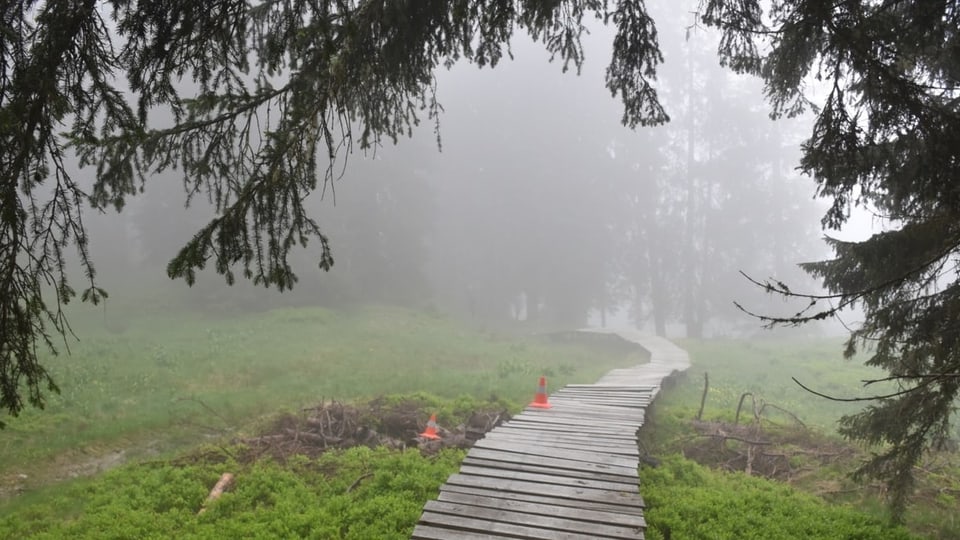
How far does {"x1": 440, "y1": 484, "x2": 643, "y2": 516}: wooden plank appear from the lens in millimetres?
4871

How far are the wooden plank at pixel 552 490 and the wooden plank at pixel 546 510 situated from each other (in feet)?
0.75

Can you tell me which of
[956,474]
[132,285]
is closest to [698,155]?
[956,474]

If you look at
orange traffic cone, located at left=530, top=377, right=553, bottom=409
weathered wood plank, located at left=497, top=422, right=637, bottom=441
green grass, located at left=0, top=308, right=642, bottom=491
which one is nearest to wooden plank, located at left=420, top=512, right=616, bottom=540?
weathered wood plank, located at left=497, top=422, right=637, bottom=441

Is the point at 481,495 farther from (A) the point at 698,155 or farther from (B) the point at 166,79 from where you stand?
(A) the point at 698,155

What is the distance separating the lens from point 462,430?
341 inches

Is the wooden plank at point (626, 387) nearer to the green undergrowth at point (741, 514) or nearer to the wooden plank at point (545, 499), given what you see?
the green undergrowth at point (741, 514)

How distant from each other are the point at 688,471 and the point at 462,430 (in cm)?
339

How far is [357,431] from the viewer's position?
8.58 metres

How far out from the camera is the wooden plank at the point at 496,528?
438cm

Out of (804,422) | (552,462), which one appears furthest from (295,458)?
(804,422)

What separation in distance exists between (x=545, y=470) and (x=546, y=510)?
998 mm

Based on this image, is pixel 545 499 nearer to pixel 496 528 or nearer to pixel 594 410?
pixel 496 528

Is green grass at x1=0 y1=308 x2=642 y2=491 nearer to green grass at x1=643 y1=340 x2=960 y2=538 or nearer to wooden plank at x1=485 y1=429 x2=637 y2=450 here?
green grass at x1=643 y1=340 x2=960 y2=538

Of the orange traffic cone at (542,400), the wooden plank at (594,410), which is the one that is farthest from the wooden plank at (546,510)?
the orange traffic cone at (542,400)
